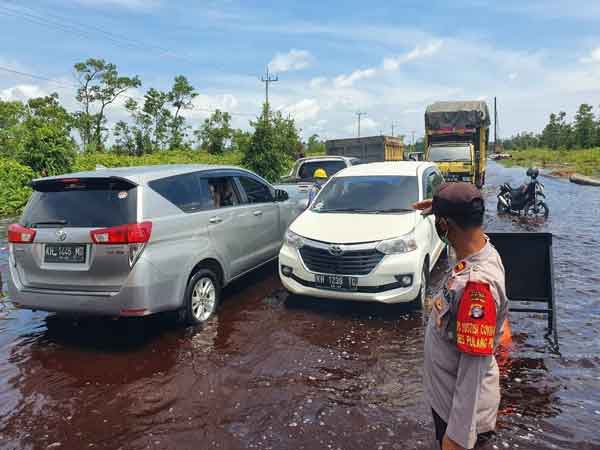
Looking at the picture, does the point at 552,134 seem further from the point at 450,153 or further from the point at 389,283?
the point at 389,283

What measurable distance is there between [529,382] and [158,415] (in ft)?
10.1

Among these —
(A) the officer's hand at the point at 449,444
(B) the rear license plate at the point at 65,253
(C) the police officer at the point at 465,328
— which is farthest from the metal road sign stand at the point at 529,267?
(B) the rear license plate at the point at 65,253

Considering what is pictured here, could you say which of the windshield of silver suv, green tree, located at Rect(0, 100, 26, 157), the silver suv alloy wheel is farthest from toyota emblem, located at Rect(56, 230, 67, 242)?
green tree, located at Rect(0, 100, 26, 157)

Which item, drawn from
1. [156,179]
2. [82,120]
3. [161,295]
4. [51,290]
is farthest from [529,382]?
[82,120]

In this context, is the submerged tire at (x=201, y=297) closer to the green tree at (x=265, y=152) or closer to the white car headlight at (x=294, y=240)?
the white car headlight at (x=294, y=240)

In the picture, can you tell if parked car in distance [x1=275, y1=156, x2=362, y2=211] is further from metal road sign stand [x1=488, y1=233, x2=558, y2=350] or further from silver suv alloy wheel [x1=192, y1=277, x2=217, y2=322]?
metal road sign stand [x1=488, y1=233, x2=558, y2=350]

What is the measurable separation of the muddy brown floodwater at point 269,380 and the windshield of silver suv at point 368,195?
1313 millimetres

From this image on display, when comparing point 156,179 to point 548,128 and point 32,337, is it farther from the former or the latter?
point 548,128

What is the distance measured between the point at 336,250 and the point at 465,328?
341 centimetres

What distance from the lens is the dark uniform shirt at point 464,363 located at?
5.16ft

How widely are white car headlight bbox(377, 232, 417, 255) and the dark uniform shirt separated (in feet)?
10.4

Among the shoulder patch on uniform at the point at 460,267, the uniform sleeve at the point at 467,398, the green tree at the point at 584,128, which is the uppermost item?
the green tree at the point at 584,128

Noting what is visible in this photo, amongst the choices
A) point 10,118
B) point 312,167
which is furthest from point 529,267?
point 10,118

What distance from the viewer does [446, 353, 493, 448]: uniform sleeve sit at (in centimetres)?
157
